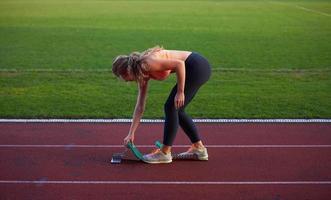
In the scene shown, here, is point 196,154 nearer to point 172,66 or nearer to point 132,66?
point 172,66

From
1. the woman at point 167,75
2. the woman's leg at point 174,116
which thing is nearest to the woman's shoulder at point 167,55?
the woman at point 167,75

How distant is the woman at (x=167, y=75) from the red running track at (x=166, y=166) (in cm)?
23

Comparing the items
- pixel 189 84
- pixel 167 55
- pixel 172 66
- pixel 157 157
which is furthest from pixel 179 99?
pixel 157 157

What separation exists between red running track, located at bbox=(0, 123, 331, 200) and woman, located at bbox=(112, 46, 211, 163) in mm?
234

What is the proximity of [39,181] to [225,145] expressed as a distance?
2.73 meters

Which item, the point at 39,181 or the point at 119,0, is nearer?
the point at 39,181

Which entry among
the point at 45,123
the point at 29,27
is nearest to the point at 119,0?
the point at 29,27

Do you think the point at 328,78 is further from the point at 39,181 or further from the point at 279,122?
the point at 39,181

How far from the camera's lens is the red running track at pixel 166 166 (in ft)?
20.6

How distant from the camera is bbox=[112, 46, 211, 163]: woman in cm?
627

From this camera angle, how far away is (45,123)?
923 centimetres

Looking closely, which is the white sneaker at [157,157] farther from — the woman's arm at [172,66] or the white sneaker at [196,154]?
the woman's arm at [172,66]

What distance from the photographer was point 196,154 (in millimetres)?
7270

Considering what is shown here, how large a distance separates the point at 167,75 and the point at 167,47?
12.9m
